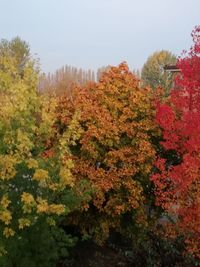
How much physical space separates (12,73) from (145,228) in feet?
31.4

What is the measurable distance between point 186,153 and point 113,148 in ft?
10.1

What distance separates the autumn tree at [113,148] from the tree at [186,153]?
1168 mm

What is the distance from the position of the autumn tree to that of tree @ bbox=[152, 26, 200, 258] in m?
1.17

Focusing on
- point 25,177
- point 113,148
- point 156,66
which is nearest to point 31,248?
point 25,177

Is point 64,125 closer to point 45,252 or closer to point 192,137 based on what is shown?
point 192,137

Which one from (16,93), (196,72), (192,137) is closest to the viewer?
(16,93)

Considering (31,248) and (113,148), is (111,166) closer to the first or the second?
(113,148)

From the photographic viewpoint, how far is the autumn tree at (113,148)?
19422 millimetres

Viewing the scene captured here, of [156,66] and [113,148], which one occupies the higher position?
[156,66]

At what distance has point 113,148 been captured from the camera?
790 inches

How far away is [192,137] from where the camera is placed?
17391 millimetres

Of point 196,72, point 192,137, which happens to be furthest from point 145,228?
point 196,72

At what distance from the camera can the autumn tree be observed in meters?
19.4

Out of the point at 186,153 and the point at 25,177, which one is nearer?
the point at 25,177
